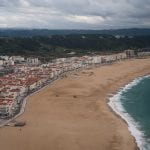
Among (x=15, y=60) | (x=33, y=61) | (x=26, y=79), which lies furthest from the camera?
(x=15, y=60)

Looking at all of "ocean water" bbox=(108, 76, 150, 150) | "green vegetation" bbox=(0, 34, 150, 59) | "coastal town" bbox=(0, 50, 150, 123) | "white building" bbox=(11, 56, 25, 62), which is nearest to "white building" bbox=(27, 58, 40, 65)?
"coastal town" bbox=(0, 50, 150, 123)

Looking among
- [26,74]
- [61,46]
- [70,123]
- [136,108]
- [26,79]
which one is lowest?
[136,108]

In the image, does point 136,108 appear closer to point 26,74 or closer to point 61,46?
point 26,74

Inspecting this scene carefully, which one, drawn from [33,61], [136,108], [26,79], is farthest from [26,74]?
[136,108]

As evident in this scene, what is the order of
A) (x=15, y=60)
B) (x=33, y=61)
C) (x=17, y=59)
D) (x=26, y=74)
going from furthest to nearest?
(x=17, y=59)
(x=15, y=60)
(x=33, y=61)
(x=26, y=74)

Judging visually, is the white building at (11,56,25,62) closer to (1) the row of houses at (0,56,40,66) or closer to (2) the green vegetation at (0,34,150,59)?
(1) the row of houses at (0,56,40,66)

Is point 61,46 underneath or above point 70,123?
above

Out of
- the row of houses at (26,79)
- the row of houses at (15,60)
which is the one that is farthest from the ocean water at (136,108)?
the row of houses at (15,60)
